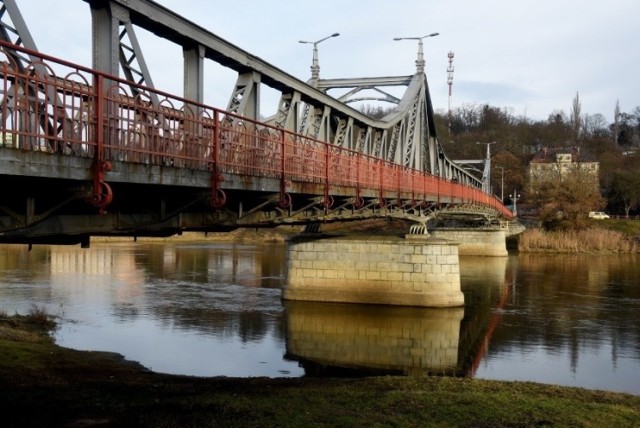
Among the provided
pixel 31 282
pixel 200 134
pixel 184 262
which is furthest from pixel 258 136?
pixel 184 262

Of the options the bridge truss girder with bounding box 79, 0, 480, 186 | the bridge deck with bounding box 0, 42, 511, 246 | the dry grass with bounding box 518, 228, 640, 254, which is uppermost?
the bridge truss girder with bounding box 79, 0, 480, 186

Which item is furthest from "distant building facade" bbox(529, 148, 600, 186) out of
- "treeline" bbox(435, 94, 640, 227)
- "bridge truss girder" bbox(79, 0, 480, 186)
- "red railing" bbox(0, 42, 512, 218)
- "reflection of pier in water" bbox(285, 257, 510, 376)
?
"red railing" bbox(0, 42, 512, 218)

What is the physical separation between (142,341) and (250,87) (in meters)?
8.40

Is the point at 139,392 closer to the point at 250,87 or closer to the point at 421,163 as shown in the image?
the point at 250,87

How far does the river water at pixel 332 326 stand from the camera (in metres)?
17.4

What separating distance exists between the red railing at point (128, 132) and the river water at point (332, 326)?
5.47 metres

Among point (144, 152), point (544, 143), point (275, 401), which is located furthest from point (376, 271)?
point (544, 143)

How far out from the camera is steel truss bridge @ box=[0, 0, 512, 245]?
736 centimetres

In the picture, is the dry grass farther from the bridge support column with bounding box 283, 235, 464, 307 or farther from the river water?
the bridge support column with bounding box 283, 235, 464, 307

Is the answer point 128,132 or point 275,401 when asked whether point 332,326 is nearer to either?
point 275,401

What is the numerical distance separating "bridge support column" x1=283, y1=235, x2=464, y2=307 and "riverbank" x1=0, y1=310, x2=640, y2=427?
13619 mm

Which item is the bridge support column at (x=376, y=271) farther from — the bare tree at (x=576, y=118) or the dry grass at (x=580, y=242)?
the bare tree at (x=576, y=118)

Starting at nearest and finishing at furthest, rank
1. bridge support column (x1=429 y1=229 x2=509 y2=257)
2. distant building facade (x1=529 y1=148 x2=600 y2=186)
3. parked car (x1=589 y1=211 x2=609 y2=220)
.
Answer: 1. bridge support column (x1=429 y1=229 x2=509 y2=257)
2. parked car (x1=589 y1=211 x2=609 y2=220)
3. distant building facade (x1=529 y1=148 x2=600 y2=186)

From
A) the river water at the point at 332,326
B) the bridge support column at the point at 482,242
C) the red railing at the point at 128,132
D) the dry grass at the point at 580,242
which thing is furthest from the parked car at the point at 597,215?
the red railing at the point at 128,132
